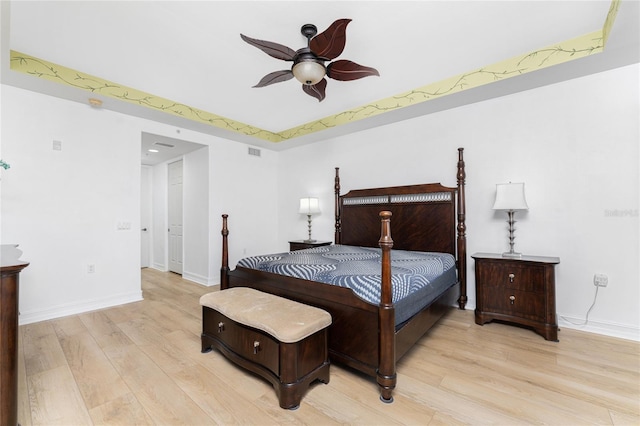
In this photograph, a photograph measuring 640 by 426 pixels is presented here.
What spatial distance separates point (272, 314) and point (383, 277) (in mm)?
766

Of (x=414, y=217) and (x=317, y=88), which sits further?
(x=414, y=217)

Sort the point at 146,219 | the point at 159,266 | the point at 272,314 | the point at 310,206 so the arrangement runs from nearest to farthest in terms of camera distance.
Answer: the point at 272,314
the point at 310,206
the point at 159,266
the point at 146,219

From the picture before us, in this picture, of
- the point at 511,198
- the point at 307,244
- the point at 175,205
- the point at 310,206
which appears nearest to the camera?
the point at 511,198

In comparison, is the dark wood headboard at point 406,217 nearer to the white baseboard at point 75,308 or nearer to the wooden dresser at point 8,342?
the white baseboard at point 75,308

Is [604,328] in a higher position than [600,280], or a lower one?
lower

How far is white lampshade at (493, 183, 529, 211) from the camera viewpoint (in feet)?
9.14

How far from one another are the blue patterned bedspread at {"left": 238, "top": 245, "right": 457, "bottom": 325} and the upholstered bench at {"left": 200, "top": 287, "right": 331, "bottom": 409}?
281 millimetres

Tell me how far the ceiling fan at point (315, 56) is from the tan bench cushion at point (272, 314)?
1.79 metres

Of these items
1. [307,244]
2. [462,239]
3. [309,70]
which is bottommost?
[307,244]

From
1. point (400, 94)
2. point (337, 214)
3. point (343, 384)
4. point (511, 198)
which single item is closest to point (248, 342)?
point (343, 384)

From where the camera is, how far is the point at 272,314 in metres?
1.84

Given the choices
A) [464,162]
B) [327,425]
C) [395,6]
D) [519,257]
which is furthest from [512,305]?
[395,6]

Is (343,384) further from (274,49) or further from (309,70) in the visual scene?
(274,49)

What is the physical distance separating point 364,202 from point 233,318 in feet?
9.23
